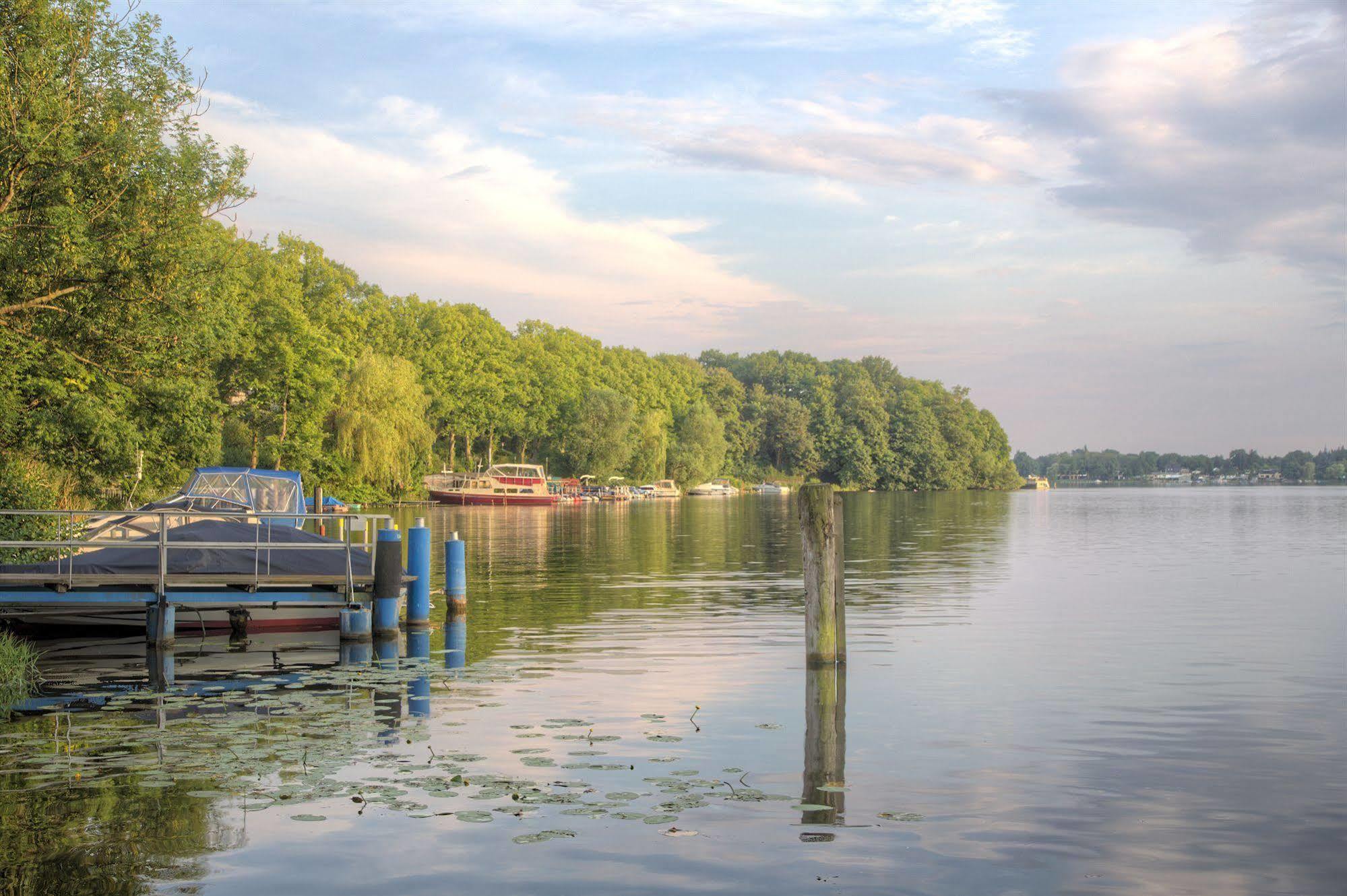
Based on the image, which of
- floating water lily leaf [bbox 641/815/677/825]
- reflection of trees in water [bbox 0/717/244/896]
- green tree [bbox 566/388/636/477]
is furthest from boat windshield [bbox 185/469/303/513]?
green tree [bbox 566/388/636/477]

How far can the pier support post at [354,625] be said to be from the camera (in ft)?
62.4

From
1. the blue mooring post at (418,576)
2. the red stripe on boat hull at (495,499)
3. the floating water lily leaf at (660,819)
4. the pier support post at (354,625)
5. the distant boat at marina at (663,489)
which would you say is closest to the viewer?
the floating water lily leaf at (660,819)

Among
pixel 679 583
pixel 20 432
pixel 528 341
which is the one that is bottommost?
pixel 679 583

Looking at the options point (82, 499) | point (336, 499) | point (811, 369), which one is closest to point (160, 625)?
point (82, 499)

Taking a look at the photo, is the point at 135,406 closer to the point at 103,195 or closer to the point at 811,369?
the point at 103,195

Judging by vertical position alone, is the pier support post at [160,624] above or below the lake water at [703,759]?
above

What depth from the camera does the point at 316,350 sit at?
7044 cm

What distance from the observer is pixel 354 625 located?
1906 centimetres

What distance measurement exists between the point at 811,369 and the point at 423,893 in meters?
190

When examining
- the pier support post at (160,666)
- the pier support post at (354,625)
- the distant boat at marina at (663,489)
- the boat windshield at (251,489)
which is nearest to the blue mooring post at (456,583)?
the pier support post at (354,625)

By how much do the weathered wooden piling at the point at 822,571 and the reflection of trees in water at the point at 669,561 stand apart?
5543 millimetres

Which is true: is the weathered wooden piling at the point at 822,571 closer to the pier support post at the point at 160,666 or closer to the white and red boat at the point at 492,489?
the pier support post at the point at 160,666

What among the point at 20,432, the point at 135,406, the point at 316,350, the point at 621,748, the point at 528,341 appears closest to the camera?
the point at 621,748

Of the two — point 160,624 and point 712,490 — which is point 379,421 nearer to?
point 160,624
